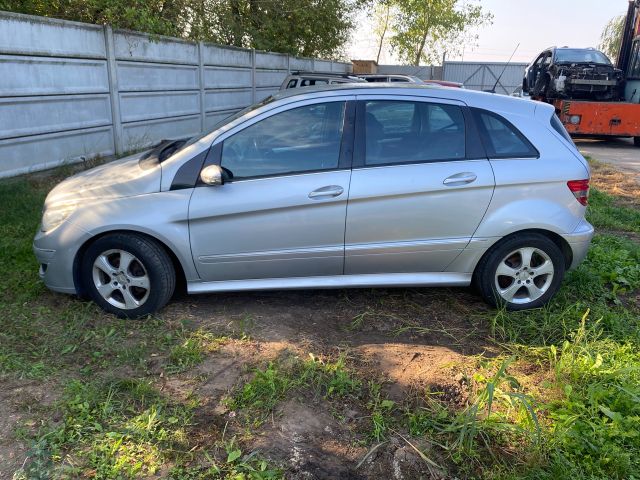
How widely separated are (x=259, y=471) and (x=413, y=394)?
1040 mm

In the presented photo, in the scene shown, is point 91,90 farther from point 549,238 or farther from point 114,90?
point 549,238

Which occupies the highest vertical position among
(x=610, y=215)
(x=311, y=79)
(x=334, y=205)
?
(x=311, y=79)

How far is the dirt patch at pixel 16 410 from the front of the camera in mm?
2459

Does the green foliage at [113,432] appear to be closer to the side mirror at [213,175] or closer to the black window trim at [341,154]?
the side mirror at [213,175]

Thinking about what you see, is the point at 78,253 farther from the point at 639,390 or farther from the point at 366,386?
the point at 639,390

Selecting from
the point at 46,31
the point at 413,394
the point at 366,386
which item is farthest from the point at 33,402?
the point at 46,31

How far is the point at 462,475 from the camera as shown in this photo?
8.16 ft

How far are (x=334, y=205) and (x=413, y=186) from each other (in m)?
0.58

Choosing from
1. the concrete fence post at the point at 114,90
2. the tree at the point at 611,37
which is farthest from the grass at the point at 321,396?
the tree at the point at 611,37

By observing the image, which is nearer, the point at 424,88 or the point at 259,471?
the point at 259,471

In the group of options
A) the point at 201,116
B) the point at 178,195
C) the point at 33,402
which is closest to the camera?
the point at 33,402

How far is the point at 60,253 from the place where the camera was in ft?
12.3

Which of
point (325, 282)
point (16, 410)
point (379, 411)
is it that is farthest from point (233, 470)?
point (325, 282)

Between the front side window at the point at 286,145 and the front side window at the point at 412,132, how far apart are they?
0.26 m
